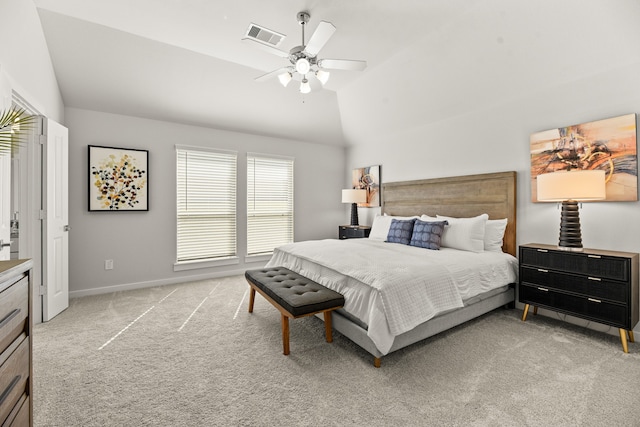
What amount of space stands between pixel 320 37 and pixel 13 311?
8.10 ft

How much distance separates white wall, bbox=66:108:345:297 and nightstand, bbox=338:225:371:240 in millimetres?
1726

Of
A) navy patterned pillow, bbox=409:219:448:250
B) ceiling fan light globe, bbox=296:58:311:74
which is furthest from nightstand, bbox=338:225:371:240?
ceiling fan light globe, bbox=296:58:311:74

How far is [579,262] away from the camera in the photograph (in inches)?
105

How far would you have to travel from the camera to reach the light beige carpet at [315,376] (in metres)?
1.71

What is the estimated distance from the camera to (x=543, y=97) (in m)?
3.29

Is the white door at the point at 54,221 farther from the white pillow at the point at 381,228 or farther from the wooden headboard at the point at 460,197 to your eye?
the wooden headboard at the point at 460,197

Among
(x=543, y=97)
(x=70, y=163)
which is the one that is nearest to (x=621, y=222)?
(x=543, y=97)

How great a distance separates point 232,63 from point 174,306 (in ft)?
10.4

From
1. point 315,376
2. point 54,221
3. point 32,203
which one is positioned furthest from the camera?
point 54,221

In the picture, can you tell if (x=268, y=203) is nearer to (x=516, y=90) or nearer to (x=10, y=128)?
(x=10, y=128)

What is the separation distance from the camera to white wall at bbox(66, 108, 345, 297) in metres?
3.88

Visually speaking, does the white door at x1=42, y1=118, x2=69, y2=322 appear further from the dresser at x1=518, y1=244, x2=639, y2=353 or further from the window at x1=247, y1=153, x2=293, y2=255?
the dresser at x1=518, y1=244, x2=639, y2=353

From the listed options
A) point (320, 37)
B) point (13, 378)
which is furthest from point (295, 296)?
point (320, 37)

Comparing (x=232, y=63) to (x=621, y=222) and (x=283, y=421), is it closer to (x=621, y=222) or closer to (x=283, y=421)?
(x=283, y=421)
